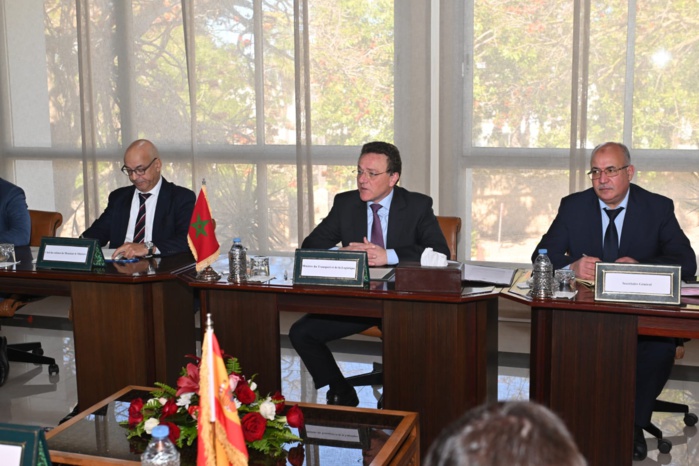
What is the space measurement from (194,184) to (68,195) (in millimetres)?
1212

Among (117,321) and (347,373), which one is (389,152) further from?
(117,321)

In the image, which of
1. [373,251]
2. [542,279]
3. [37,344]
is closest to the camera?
[542,279]

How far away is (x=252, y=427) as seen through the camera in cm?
228

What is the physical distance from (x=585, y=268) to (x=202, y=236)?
5.64 feet

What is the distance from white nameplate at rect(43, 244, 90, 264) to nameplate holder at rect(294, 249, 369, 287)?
1.10 metres

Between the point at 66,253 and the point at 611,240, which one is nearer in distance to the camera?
the point at 611,240

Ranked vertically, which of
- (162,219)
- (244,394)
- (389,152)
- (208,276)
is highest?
(389,152)

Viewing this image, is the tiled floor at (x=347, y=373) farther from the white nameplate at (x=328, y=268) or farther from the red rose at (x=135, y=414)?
the red rose at (x=135, y=414)

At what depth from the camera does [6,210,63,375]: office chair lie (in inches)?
190

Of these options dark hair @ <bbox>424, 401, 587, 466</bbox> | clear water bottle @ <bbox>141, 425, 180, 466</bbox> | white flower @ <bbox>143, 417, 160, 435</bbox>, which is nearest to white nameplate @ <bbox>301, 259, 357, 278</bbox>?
white flower @ <bbox>143, 417, 160, 435</bbox>

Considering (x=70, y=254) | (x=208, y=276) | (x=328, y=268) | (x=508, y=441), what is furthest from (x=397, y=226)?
(x=508, y=441)

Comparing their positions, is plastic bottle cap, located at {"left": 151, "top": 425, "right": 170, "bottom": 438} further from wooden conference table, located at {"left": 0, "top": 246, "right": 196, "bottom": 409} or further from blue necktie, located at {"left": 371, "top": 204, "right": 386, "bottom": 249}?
blue necktie, located at {"left": 371, "top": 204, "right": 386, "bottom": 249}

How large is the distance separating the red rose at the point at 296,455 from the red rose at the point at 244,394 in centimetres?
21

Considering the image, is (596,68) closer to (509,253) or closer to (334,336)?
(509,253)
